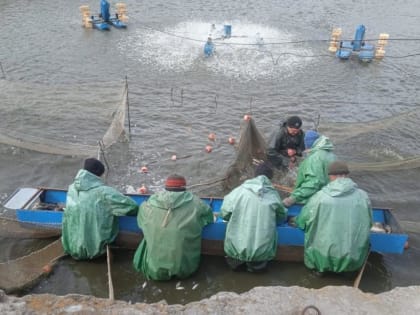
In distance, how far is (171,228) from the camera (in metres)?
5.39

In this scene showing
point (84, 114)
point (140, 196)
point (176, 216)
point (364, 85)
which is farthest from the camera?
point (364, 85)

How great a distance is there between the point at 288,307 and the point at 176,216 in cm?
236

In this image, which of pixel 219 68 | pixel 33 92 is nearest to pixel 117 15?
pixel 219 68

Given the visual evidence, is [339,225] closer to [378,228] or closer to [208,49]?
[378,228]

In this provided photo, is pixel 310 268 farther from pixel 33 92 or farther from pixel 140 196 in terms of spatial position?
pixel 33 92

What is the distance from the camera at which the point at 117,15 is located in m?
20.5

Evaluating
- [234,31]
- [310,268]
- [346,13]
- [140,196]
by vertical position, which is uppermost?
[346,13]

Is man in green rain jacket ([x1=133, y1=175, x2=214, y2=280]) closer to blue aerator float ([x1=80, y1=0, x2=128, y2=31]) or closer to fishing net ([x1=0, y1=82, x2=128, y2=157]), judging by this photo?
fishing net ([x1=0, y1=82, x2=128, y2=157])

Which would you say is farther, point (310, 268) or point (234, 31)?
point (234, 31)

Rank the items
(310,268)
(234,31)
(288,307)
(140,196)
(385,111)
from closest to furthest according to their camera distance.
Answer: (288,307) < (310,268) < (140,196) < (385,111) < (234,31)

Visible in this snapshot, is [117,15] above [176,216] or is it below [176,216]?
above

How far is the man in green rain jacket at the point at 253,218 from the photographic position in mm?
5551

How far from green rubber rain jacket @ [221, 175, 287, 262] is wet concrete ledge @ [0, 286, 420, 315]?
1.95m

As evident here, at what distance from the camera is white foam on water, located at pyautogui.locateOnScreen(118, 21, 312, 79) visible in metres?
15.4
